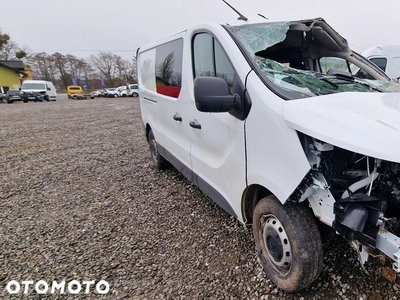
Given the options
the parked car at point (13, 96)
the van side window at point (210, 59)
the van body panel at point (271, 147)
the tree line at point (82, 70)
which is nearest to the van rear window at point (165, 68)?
the van side window at point (210, 59)

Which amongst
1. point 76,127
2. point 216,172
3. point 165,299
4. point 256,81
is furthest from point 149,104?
point 76,127

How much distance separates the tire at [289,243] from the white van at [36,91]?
1296 inches

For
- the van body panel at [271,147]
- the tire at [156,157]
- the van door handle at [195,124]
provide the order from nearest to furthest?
1. the van body panel at [271,147]
2. the van door handle at [195,124]
3. the tire at [156,157]

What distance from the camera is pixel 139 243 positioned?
2.58 metres

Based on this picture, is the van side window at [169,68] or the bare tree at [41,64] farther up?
the bare tree at [41,64]

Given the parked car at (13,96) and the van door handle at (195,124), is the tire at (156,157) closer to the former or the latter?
the van door handle at (195,124)

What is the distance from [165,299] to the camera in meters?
1.92

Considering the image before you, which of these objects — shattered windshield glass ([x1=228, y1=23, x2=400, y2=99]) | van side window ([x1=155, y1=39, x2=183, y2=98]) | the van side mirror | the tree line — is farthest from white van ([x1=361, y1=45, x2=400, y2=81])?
the tree line

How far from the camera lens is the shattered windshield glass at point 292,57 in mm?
1776

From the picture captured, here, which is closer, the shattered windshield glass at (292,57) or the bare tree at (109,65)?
the shattered windshield glass at (292,57)

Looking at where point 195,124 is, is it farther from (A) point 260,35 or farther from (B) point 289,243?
(B) point 289,243

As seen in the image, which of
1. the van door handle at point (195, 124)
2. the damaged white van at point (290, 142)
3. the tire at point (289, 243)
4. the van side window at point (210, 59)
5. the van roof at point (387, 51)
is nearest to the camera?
the damaged white van at point (290, 142)

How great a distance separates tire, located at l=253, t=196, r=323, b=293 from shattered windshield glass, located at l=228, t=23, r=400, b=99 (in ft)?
2.49

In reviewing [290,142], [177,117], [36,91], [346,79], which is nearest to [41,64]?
[36,91]
